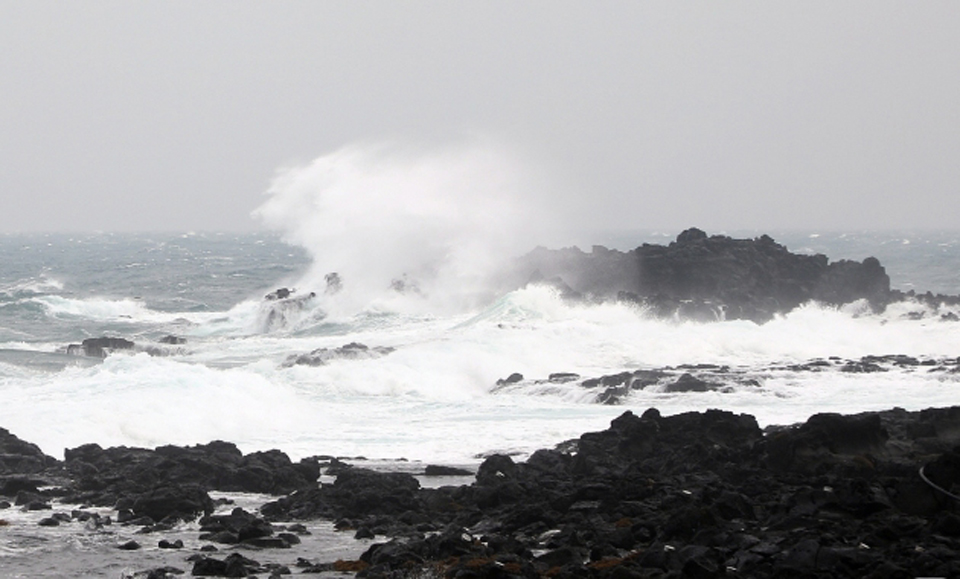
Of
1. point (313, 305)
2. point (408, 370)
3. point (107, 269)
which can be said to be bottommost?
point (408, 370)

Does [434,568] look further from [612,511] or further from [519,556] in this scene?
[612,511]

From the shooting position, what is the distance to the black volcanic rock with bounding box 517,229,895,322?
49.7 meters

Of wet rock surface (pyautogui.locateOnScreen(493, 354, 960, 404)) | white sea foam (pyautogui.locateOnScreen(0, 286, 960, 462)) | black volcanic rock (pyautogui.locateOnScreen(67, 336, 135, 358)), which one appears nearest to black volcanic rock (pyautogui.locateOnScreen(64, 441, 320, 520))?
white sea foam (pyautogui.locateOnScreen(0, 286, 960, 462))

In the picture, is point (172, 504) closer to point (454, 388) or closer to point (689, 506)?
point (689, 506)

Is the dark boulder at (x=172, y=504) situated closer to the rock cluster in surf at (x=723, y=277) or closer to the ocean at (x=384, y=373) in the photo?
the ocean at (x=384, y=373)

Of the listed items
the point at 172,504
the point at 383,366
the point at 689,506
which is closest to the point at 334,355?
the point at 383,366

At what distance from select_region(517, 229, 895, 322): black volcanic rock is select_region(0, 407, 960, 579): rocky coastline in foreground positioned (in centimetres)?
2782

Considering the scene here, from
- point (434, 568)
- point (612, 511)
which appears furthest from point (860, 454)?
point (434, 568)

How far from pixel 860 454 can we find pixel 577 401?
1269 centimetres

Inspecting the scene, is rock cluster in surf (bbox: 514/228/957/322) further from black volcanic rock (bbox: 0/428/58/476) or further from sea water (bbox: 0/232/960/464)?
black volcanic rock (bbox: 0/428/58/476)

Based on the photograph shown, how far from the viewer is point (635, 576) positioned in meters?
11.6

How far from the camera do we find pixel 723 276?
51000 millimetres

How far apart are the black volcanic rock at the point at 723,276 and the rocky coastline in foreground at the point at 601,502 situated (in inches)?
1095

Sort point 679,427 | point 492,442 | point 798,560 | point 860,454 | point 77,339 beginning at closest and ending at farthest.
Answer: point 798,560
point 860,454
point 679,427
point 492,442
point 77,339
